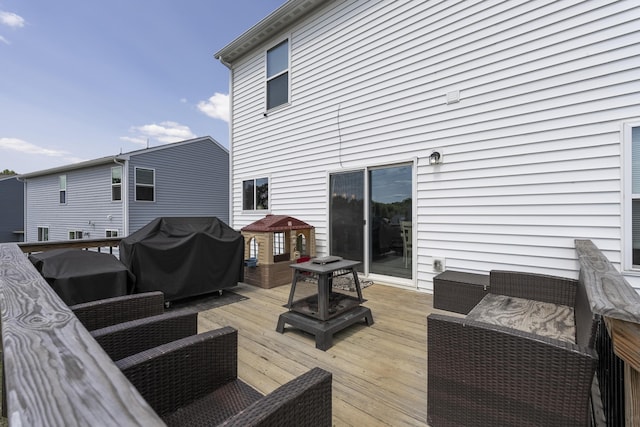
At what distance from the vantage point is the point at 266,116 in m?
6.61

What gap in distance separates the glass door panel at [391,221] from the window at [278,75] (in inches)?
119

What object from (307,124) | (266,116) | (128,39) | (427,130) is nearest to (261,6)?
(266,116)

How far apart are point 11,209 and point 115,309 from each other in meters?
24.6

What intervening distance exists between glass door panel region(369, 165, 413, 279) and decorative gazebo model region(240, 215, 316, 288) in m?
1.25

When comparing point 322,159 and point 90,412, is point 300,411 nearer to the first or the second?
point 90,412

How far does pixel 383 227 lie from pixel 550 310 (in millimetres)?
2615

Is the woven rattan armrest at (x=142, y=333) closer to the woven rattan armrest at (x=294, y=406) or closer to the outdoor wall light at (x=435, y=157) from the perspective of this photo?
the woven rattan armrest at (x=294, y=406)

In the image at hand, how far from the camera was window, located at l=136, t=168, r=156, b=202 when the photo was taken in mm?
11203

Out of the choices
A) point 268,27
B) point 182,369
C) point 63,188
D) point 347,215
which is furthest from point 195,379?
point 63,188

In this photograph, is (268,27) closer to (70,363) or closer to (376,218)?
(376,218)

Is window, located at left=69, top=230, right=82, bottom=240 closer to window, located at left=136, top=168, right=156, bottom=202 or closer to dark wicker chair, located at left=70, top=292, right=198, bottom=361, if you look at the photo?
window, located at left=136, top=168, right=156, bottom=202

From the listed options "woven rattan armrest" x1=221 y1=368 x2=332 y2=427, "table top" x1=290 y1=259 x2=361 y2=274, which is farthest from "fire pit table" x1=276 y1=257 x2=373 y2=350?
"woven rattan armrest" x1=221 y1=368 x2=332 y2=427

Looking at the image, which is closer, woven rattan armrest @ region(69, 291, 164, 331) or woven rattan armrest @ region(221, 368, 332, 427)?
woven rattan armrest @ region(221, 368, 332, 427)

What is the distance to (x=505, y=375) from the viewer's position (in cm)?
137
